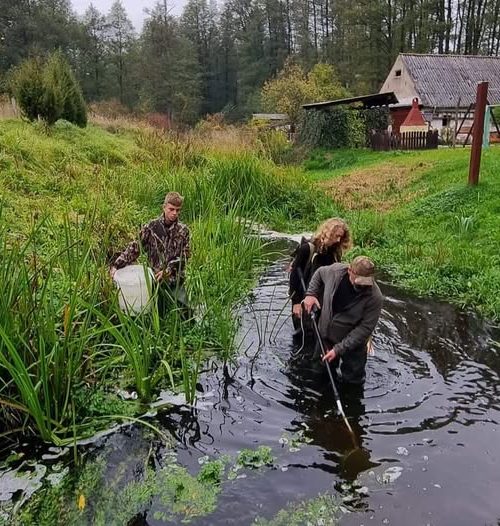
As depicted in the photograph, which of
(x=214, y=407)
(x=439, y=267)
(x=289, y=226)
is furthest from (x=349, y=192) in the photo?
(x=214, y=407)

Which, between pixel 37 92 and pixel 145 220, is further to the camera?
pixel 37 92

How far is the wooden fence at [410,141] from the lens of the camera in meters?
21.8

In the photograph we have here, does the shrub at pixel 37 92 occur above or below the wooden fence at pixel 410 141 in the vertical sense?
above

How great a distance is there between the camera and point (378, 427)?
12.9 ft

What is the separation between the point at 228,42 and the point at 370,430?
6374 centimetres

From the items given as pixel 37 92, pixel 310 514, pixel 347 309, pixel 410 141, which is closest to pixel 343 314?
pixel 347 309

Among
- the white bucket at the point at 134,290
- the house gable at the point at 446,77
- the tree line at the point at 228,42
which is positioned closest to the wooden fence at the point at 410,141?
the house gable at the point at 446,77

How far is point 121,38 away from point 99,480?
187ft

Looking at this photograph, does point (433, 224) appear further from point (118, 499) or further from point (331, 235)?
point (118, 499)

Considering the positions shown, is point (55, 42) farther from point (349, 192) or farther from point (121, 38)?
point (349, 192)

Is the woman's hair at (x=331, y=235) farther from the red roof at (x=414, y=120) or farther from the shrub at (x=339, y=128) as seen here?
the red roof at (x=414, y=120)

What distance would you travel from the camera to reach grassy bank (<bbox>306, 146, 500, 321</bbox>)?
6.94m

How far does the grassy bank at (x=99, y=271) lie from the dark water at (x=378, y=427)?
1.43ft

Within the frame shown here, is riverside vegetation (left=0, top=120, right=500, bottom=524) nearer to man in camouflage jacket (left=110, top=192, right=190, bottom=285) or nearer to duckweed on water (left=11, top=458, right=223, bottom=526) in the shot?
duckweed on water (left=11, top=458, right=223, bottom=526)
